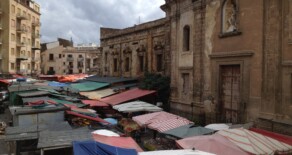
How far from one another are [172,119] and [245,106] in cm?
308

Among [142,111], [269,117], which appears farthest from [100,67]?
[269,117]

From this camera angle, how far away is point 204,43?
16.5m

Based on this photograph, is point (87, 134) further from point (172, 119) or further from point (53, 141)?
point (172, 119)

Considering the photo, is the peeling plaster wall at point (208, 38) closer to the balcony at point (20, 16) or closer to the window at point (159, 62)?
the window at point (159, 62)

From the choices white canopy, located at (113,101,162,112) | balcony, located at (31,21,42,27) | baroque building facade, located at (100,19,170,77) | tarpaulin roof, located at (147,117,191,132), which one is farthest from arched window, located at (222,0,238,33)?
balcony, located at (31,21,42,27)

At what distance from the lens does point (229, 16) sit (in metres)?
14.9

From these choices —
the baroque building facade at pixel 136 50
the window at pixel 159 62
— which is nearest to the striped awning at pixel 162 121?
the baroque building facade at pixel 136 50

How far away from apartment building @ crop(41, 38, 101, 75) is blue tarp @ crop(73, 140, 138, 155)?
215 ft

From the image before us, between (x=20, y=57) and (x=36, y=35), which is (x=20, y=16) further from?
(x=36, y=35)

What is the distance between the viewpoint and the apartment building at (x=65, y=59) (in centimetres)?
7538

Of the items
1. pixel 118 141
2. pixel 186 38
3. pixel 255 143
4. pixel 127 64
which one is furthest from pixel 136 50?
pixel 255 143

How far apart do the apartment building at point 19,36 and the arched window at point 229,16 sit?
40605mm

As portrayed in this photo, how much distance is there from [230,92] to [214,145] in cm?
571

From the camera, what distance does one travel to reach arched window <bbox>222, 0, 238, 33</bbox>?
14.4 metres
